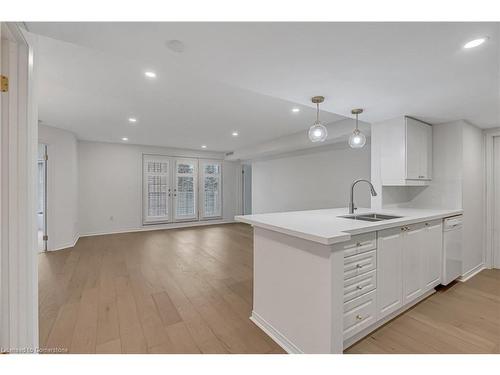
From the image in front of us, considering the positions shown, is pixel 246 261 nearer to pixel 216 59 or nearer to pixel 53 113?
pixel 216 59

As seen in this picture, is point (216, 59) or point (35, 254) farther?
point (216, 59)

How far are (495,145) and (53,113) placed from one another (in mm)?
6937

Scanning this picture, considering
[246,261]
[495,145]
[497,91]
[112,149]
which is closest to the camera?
[497,91]

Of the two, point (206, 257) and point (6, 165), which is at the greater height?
point (6, 165)

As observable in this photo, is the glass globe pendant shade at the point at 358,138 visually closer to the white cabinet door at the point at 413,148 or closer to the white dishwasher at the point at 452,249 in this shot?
the white cabinet door at the point at 413,148

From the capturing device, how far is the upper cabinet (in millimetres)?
2734

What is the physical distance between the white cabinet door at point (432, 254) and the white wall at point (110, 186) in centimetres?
606

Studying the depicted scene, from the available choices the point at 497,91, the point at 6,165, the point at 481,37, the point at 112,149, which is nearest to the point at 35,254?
the point at 6,165

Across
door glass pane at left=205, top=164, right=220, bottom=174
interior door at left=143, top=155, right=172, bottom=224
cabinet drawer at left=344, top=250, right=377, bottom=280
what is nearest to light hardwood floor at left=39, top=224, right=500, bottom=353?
cabinet drawer at left=344, top=250, right=377, bottom=280

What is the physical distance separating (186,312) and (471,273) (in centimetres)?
390

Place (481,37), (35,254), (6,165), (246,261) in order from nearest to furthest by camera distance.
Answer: (6,165)
(35,254)
(481,37)
(246,261)

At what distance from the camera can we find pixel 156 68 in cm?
205

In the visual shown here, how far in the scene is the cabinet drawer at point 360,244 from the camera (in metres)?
1.57

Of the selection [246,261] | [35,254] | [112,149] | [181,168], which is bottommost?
[246,261]
